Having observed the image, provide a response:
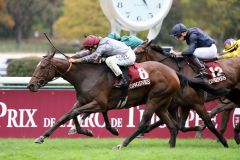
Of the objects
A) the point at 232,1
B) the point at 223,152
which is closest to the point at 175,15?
the point at 232,1

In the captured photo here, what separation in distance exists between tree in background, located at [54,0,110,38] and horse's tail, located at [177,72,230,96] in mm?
28220

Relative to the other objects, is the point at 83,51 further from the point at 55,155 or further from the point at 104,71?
the point at 55,155

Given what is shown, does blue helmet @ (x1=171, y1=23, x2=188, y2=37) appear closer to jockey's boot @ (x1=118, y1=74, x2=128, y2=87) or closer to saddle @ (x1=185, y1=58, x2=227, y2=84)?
saddle @ (x1=185, y1=58, x2=227, y2=84)

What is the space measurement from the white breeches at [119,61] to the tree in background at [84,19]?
2876 centimetres

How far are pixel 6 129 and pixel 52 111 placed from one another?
2.86 feet

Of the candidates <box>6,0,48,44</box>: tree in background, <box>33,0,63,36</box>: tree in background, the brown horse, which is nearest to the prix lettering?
the brown horse

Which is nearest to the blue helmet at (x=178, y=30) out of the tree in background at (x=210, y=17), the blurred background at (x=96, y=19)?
the blurred background at (x=96, y=19)

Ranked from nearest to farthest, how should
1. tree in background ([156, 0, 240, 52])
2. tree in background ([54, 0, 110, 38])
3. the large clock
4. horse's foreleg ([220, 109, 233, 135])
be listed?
horse's foreleg ([220, 109, 233, 135]) → the large clock → tree in background ([156, 0, 240, 52]) → tree in background ([54, 0, 110, 38])

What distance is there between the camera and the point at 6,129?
15016 millimetres

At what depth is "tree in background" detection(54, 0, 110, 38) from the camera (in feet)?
139

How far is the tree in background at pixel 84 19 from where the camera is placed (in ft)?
139

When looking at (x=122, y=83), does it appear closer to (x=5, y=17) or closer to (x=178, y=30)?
(x=178, y=30)

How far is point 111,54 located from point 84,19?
31.2 metres

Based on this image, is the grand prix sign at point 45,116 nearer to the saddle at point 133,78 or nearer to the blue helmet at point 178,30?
the blue helmet at point 178,30
